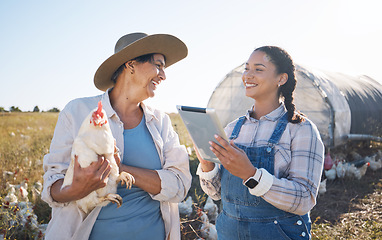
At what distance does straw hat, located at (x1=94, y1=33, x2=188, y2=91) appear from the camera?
2.38 metres

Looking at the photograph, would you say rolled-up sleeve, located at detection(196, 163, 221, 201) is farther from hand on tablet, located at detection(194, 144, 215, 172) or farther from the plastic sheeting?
the plastic sheeting

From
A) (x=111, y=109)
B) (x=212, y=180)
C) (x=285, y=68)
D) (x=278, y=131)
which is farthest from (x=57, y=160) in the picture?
(x=285, y=68)

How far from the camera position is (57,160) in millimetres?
2035

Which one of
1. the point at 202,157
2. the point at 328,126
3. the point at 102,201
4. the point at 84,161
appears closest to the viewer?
the point at 84,161

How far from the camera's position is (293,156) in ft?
6.82

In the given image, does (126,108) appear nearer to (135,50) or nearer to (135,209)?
(135,50)

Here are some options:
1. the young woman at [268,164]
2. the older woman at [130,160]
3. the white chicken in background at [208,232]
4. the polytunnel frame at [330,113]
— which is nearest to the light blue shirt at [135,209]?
the older woman at [130,160]

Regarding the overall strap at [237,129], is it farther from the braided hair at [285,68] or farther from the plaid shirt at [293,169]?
the braided hair at [285,68]

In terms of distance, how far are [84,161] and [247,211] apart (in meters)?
1.11

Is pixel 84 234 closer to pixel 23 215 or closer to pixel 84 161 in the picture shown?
pixel 84 161

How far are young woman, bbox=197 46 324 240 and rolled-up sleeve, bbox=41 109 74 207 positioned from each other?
36.2 inches

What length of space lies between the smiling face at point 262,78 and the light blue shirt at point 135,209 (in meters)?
0.84

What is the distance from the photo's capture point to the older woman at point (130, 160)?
6.63 ft

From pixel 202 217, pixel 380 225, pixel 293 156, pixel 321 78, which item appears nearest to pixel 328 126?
pixel 321 78
